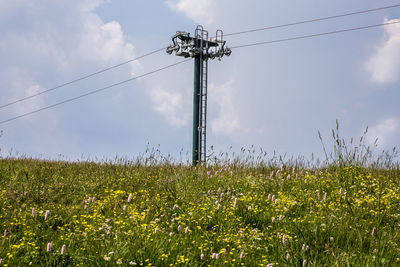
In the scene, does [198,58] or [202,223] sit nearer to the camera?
[202,223]

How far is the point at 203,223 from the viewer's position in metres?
5.52

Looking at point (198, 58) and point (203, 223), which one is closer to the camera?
point (203, 223)

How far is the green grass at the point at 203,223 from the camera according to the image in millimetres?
4262

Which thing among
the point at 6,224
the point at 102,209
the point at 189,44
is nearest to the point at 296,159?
the point at 102,209

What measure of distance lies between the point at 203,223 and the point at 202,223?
0.02m

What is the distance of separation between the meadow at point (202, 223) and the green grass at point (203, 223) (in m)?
0.02

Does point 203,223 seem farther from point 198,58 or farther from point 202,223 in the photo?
point 198,58

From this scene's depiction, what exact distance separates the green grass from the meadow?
19 mm

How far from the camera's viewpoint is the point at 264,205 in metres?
6.47

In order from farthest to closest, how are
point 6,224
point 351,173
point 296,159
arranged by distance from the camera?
point 296,159
point 351,173
point 6,224

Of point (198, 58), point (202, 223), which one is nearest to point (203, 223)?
point (202, 223)

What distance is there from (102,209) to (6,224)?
4.87 feet

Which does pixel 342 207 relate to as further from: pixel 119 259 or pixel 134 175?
pixel 134 175

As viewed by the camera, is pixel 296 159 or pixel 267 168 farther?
pixel 296 159
